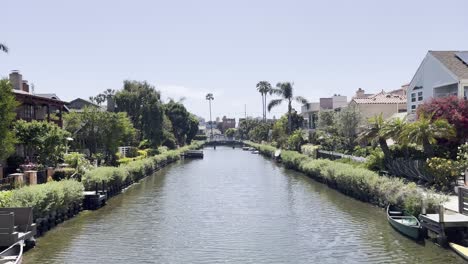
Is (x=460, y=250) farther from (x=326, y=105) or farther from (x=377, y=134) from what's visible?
(x=326, y=105)

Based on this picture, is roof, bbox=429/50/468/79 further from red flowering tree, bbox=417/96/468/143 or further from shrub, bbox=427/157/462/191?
shrub, bbox=427/157/462/191

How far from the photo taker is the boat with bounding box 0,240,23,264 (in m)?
19.4

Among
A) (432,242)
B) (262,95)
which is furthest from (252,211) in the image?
(262,95)

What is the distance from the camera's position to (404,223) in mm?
26969

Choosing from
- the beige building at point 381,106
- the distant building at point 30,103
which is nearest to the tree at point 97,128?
the distant building at point 30,103

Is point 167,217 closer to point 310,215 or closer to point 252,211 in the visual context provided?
point 252,211

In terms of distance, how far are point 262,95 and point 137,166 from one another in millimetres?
120753

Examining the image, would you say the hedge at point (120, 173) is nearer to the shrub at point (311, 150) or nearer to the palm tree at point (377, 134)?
the palm tree at point (377, 134)

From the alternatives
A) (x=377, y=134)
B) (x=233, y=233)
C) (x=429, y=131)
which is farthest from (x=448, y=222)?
(x=377, y=134)

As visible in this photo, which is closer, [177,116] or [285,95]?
[285,95]

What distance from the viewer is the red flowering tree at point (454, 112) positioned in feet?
126

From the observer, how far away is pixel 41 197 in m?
27.8

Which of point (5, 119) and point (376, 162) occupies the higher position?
point (5, 119)

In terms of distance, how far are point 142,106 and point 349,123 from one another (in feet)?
110
